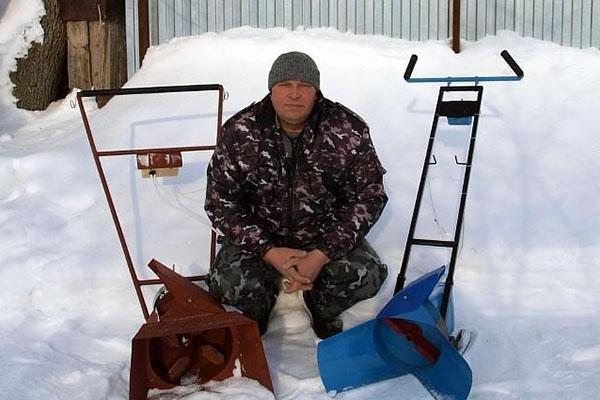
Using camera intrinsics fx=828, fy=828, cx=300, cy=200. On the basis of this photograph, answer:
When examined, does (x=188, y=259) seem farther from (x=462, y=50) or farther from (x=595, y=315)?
(x=462, y=50)

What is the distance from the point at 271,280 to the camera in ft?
11.7

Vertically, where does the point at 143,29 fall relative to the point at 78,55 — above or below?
above

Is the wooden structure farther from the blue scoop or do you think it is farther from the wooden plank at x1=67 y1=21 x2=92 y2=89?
the blue scoop

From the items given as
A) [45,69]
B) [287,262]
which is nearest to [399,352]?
[287,262]

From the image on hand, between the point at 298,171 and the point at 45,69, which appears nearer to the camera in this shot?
the point at 298,171

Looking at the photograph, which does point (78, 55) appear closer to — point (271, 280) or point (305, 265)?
point (271, 280)

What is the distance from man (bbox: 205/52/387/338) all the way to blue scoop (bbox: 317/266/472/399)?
284 millimetres

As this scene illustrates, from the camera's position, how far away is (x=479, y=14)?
6312mm

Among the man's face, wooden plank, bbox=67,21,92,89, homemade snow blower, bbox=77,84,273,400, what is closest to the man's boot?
homemade snow blower, bbox=77,84,273,400

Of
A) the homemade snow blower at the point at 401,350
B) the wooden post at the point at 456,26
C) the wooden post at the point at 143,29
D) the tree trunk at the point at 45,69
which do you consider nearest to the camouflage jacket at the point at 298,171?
the homemade snow blower at the point at 401,350

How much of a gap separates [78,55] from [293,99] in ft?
12.7

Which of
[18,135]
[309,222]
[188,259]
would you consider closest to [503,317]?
[309,222]

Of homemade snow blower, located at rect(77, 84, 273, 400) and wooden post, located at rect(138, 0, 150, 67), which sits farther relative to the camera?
wooden post, located at rect(138, 0, 150, 67)

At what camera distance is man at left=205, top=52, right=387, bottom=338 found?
336 cm
